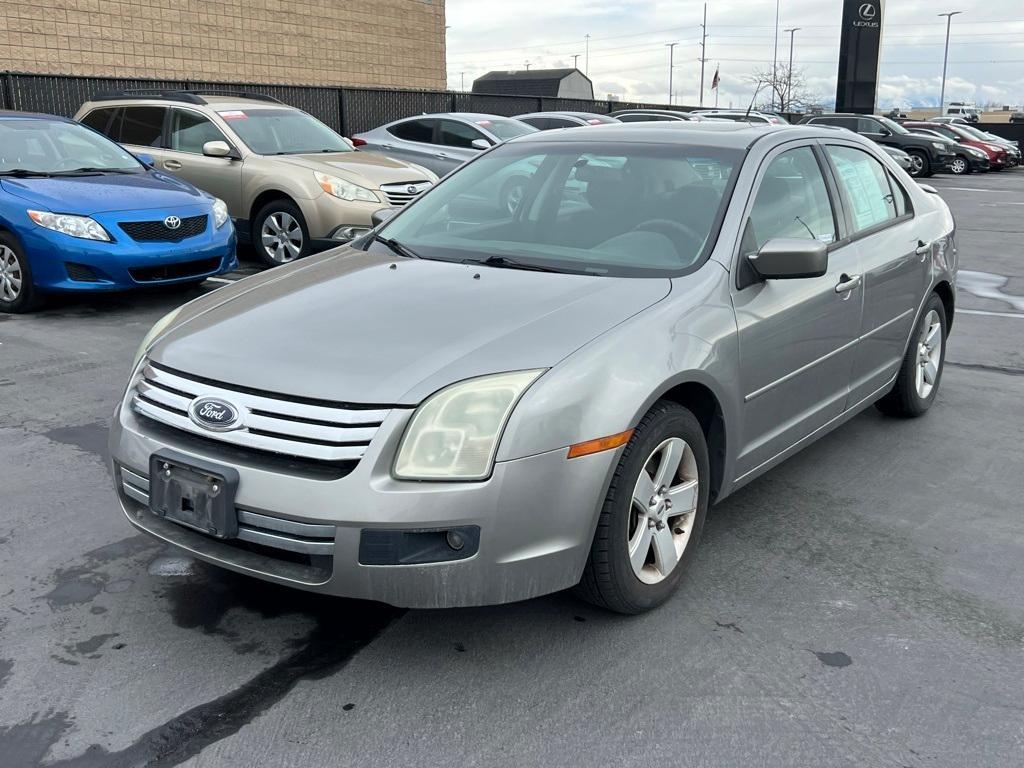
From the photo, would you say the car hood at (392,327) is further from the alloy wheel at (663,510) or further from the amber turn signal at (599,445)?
the alloy wheel at (663,510)

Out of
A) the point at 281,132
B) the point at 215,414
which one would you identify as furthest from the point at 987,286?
the point at 215,414

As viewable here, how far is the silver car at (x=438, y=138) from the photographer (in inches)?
556

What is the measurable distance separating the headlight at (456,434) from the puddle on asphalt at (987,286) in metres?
7.37

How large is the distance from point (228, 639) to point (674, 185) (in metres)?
2.33

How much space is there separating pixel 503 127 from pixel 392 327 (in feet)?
41.7

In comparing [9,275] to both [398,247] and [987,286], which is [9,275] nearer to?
[398,247]

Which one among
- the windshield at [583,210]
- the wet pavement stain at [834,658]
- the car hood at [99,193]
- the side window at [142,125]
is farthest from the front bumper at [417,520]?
the side window at [142,125]

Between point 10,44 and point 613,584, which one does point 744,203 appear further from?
point 10,44

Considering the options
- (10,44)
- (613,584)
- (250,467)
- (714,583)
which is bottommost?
(714,583)

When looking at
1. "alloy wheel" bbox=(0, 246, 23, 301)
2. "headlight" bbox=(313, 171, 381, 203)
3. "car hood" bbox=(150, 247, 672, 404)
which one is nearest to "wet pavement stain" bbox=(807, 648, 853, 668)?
"car hood" bbox=(150, 247, 672, 404)

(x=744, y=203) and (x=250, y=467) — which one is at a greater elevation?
(x=744, y=203)

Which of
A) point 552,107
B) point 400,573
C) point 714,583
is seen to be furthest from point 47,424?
point 552,107

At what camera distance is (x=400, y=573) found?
9.11ft

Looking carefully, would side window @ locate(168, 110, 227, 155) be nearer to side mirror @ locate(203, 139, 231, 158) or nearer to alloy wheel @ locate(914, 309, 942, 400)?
side mirror @ locate(203, 139, 231, 158)
